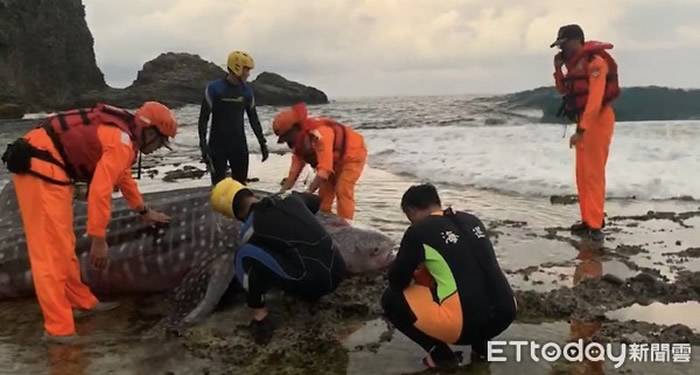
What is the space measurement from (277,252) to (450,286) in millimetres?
1512

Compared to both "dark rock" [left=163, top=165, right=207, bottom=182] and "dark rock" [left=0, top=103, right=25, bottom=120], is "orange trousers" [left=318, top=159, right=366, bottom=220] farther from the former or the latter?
"dark rock" [left=0, top=103, right=25, bottom=120]

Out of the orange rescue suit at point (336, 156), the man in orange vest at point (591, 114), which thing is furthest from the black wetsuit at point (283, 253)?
the man in orange vest at point (591, 114)

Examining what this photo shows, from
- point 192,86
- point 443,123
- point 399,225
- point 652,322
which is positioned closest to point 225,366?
point 652,322

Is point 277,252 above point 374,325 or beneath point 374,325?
above

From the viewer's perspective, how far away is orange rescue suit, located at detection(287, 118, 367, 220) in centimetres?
817

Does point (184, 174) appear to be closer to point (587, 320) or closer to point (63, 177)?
point (63, 177)

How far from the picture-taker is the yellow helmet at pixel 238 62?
994 centimetres

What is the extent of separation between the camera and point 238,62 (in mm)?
9953

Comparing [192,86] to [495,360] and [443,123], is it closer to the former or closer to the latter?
[443,123]

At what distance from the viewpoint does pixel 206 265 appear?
20.6 ft

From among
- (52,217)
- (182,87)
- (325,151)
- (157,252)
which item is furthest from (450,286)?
(182,87)

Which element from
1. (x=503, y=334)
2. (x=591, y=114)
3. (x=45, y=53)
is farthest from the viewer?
(x=45, y=53)

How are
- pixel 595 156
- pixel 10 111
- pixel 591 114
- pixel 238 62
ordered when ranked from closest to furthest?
pixel 591 114
pixel 595 156
pixel 238 62
pixel 10 111

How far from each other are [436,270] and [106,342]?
2.67 metres
